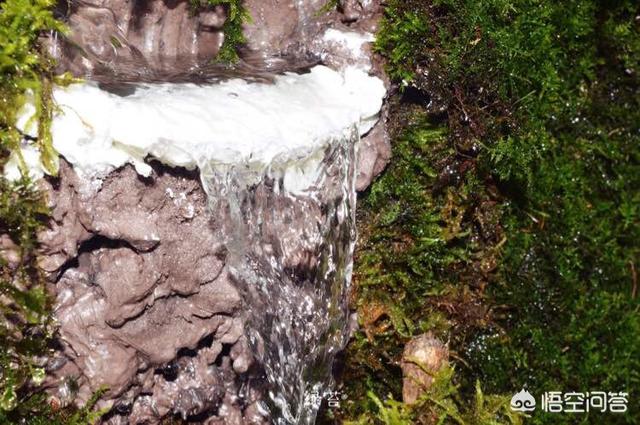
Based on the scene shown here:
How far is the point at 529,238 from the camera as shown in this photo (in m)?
2.46

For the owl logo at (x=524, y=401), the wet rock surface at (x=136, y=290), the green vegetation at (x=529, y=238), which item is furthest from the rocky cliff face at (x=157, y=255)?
the owl logo at (x=524, y=401)

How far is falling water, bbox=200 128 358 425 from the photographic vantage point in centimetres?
202

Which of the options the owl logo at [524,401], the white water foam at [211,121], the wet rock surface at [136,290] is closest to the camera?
the white water foam at [211,121]

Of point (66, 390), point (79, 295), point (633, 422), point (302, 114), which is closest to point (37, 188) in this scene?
point (79, 295)

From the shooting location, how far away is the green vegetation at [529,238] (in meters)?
2.38

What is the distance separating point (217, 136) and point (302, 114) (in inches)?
12.3

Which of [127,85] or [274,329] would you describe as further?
[274,329]

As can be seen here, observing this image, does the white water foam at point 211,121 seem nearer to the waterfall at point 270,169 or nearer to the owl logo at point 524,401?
the waterfall at point 270,169

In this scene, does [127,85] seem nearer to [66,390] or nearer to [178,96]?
[178,96]

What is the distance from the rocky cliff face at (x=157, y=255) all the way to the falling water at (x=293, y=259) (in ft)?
0.21

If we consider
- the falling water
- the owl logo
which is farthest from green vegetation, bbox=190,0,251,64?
the owl logo

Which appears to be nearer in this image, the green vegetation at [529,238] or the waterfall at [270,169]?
the waterfall at [270,169]

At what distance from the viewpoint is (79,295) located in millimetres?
1891

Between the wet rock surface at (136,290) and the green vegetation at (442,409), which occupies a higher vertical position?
the wet rock surface at (136,290)
